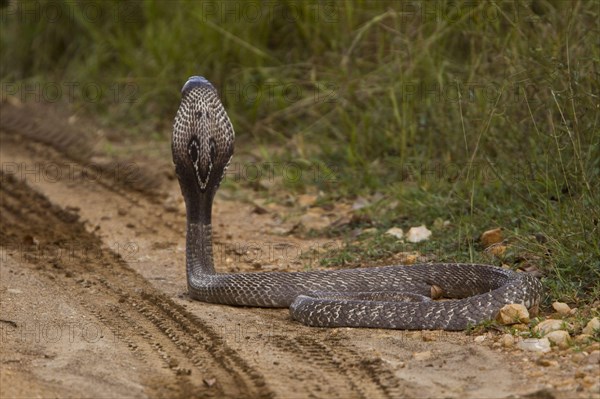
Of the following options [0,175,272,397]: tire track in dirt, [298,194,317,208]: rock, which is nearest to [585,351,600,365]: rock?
[0,175,272,397]: tire track in dirt

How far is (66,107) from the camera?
42.0 ft

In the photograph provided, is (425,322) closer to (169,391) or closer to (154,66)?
(169,391)

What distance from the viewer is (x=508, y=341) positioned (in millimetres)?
5469

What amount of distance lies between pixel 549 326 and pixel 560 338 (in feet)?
0.73

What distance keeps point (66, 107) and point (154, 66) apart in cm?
159

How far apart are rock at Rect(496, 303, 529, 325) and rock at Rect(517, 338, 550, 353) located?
25cm

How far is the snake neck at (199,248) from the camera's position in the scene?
6914 millimetres

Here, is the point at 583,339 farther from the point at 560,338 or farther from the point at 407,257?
the point at 407,257

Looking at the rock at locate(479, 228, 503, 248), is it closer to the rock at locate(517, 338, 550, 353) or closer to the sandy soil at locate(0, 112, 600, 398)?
the sandy soil at locate(0, 112, 600, 398)

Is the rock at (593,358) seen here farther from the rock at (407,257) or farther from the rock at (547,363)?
the rock at (407,257)

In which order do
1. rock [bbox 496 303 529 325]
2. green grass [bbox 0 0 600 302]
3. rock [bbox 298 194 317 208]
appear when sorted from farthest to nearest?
1. rock [bbox 298 194 317 208]
2. green grass [bbox 0 0 600 302]
3. rock [bbox 496 303 529 325]

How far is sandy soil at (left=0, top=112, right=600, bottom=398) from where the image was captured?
4.93 meters

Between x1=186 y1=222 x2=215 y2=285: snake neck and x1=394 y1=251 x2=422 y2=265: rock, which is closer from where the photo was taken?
x1=186 y1=222 x2=215 y2=285: snake neck

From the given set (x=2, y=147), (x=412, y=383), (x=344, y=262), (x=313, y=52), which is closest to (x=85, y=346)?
(x=412, y=383)
